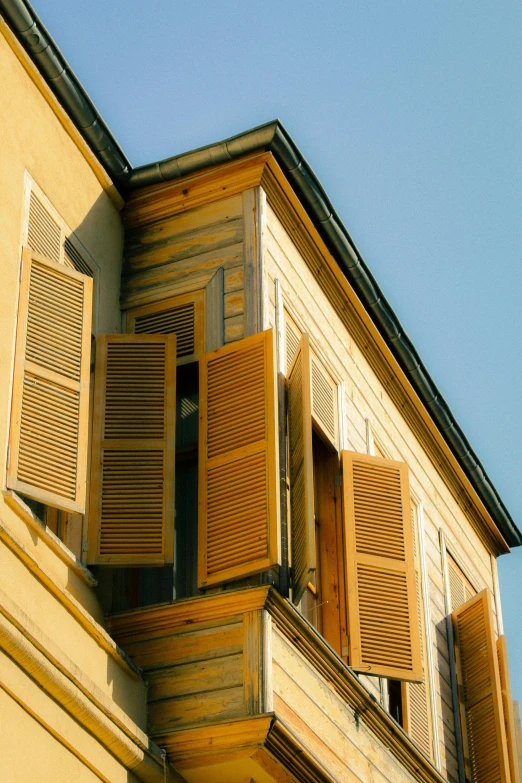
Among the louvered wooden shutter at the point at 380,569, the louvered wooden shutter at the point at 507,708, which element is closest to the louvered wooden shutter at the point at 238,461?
the louvered wooden shutter at the point at 380,569

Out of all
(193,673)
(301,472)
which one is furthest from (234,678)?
(301,472)

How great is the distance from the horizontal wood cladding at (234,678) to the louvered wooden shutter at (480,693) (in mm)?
3702

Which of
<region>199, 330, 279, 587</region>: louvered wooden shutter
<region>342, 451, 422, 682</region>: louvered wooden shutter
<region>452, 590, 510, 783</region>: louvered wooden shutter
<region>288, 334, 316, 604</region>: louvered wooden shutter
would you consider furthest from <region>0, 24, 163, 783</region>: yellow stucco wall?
<region>452, 590, 510, 783</region>: louvered wooden shutter

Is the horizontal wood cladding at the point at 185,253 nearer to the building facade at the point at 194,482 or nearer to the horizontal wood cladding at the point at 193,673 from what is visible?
the building facade at the point at 194,482

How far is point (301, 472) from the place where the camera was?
10109 millimetres

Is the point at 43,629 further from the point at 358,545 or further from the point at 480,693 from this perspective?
the point at 480,693

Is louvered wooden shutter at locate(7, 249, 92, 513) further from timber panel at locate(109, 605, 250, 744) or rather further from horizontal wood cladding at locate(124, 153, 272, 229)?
horizontal wood cladding at locate(124, 153, 272, 229)

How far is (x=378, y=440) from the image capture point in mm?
13234

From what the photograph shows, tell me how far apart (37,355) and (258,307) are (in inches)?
81.3

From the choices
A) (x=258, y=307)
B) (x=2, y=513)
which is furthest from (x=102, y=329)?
(x=2, y=513)

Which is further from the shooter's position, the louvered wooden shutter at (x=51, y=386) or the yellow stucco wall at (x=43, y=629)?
the louvered wooden shutter at (x=51, y=386)

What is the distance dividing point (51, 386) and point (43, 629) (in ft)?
5.23

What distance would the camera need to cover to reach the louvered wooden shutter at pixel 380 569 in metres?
10.7

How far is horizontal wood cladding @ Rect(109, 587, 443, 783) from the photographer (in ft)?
29.4
